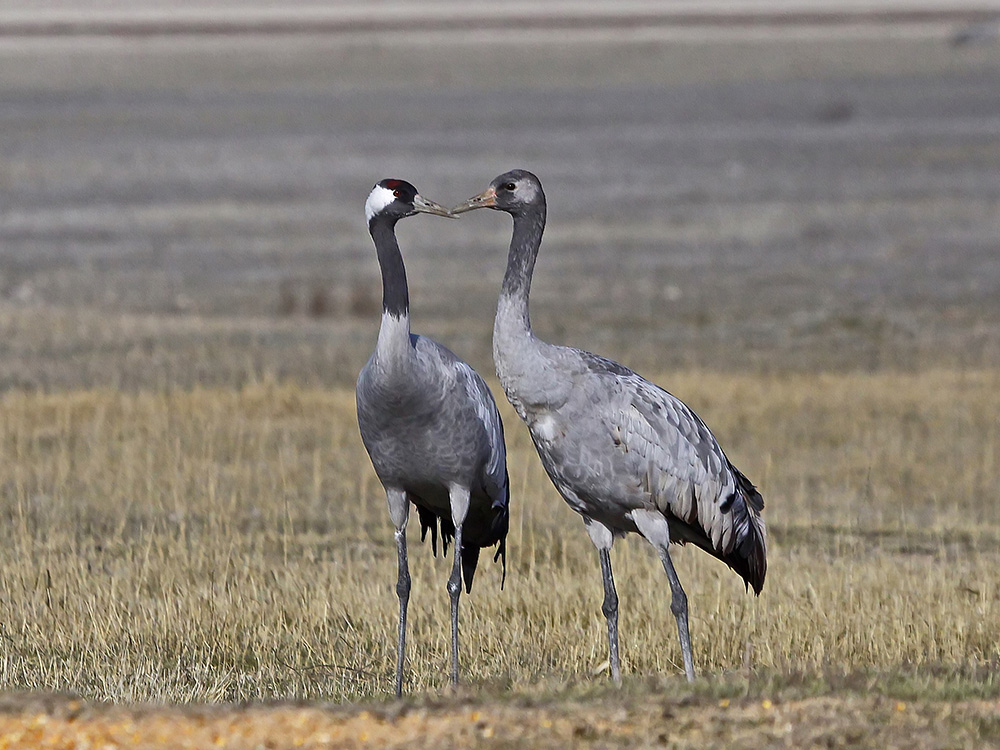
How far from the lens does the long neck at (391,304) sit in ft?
26.0

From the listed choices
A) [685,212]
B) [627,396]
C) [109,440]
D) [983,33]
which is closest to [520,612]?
[627,396]

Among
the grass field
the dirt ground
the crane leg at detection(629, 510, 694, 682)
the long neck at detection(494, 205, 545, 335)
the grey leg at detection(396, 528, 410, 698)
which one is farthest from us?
the grey leg at detection(396, 528, 410, 698)

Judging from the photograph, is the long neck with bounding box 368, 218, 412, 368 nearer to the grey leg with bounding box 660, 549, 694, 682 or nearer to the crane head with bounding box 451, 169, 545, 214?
the crane head with bounding box 451, 169, 545, 214

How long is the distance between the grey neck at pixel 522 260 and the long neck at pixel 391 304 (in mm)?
461

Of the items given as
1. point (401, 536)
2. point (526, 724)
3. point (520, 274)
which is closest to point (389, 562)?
point (401, 536)

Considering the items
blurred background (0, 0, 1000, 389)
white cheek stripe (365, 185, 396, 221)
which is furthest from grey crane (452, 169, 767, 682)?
blurred background (0, 0, 1000, 389)

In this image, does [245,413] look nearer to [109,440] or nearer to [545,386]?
[109,440]

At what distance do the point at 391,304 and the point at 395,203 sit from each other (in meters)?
0.51

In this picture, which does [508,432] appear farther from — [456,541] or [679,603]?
[679,603]

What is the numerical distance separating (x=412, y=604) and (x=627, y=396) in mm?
2446

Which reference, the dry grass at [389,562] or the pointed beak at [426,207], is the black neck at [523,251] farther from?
the dry grass at [389,562]

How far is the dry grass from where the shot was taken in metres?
8.38

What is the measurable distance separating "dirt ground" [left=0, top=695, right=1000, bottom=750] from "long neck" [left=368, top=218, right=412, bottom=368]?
1908 millimetres

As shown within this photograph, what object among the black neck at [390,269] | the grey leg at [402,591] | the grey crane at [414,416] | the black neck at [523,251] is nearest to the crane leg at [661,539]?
the grey crane at [414,416]
